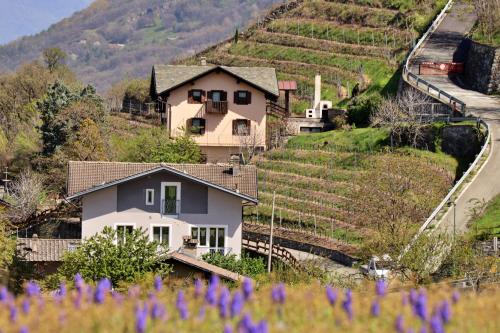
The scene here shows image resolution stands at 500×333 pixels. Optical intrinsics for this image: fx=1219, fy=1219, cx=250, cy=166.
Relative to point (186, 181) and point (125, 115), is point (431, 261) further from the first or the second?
point (125, 115)

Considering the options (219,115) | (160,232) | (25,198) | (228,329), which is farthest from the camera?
(219,115)

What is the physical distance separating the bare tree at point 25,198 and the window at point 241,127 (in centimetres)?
1363

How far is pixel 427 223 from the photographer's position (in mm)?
48312

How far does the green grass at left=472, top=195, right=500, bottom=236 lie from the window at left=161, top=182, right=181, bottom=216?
1216cm

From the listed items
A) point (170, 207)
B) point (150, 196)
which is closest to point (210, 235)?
point (170, 207)

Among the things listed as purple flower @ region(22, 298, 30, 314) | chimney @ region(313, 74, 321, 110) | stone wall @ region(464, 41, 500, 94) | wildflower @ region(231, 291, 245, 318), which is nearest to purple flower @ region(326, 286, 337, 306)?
wildflower @ region(231, 291, 245, 318)

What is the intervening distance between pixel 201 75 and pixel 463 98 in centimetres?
1886

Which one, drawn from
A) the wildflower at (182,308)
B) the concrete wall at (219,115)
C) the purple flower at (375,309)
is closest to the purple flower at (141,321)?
the wildflower at (182,308)

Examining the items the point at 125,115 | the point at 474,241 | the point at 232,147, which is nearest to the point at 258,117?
the point at 232,147

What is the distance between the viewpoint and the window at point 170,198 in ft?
166

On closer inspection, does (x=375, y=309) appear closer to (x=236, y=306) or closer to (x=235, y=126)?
(x=236, y=306)

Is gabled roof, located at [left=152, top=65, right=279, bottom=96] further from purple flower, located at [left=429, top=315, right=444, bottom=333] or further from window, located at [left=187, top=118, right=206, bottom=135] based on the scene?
purple flower, located at [left=429, top=315, right=444, bottom=333]

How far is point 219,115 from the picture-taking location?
81250mm

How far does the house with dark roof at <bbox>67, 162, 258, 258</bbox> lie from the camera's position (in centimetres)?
4997
